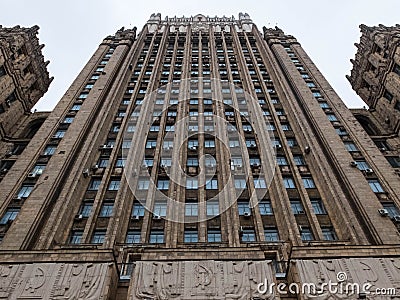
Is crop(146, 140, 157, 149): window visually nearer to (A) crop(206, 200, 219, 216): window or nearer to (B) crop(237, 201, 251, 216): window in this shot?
(A) crop(206, 200, 219, 216): window

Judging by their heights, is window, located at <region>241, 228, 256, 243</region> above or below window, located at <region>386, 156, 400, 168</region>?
below

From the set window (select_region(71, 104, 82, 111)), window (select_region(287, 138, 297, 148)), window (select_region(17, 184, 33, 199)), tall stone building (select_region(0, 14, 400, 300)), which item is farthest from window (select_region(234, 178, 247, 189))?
window (select_region(71, 104, 82, 111))

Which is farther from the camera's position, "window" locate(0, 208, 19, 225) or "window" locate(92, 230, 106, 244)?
"window" locate(0, 208, 19, 225)

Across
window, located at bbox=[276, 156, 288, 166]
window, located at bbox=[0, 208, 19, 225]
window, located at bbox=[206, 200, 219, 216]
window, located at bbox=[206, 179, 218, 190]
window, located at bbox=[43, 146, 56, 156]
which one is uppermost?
window, located at bbox=[43, 146, 56, 156]

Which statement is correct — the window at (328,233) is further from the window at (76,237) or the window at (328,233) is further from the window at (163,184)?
the window at (76,237)

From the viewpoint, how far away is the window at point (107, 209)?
24.1 m

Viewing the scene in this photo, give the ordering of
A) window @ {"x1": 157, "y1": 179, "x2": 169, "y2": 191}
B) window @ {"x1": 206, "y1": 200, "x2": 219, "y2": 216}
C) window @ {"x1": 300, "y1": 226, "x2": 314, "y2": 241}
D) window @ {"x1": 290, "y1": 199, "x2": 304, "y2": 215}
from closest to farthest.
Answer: window @ {"x1": 300, "y1": 226, "x2": 314, "y2": 241} < window @ {"x1": 206, "y1": 200, "x2": 219, "y2": 216} < window @ {"x1": 290, "y1": 199, "x2": 304, "y2": 215} < window @ {"x1": 157, "y1": 179, "x2": 169, "y2": 191}

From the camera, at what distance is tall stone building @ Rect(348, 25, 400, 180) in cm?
3381

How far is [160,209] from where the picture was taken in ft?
79.7

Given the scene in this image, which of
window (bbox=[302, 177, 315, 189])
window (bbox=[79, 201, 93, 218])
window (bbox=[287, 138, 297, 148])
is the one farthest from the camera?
window (bbox=[287, 138, 297, 148])

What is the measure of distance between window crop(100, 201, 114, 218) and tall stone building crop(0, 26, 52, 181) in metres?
9.73

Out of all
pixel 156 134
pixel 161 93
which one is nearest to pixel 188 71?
pixel 161 93

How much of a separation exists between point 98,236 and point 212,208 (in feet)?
24.5

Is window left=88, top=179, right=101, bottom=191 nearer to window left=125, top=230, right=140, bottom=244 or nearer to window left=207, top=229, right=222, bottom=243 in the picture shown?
window left=125, top=230, right=140, bottom=244
